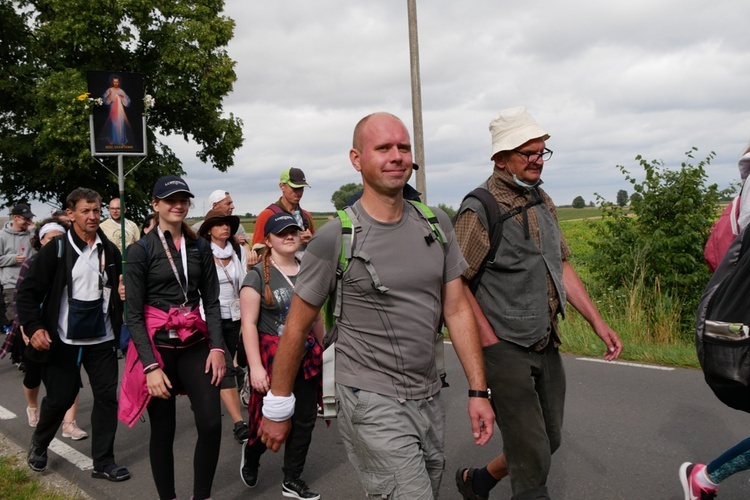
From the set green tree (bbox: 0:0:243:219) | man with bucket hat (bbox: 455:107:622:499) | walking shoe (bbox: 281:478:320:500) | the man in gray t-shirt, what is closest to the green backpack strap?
the man in gray t-shirt

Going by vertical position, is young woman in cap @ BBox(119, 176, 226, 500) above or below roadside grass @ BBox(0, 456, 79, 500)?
above

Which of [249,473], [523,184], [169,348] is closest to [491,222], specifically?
[523,184]

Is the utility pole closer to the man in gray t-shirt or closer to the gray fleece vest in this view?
the gray fleece vest

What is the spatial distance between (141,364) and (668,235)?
793cm

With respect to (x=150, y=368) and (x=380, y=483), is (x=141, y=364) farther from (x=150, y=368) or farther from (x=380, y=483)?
(x=380, y=483)

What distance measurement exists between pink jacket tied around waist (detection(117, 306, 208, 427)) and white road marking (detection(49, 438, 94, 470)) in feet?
4.71

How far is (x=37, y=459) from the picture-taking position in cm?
489

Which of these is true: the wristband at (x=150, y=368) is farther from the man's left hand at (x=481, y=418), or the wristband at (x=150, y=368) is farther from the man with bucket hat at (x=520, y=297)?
the man's left hand at (x=481, y=418)

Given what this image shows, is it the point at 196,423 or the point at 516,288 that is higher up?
the point at 516,288

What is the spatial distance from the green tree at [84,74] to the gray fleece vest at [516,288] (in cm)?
2085

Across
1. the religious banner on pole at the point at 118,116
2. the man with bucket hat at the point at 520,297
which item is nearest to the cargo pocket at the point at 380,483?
the man with bucket hat at the point at 520,297

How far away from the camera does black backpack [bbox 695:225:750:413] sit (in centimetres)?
235

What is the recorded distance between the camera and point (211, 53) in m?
24.5

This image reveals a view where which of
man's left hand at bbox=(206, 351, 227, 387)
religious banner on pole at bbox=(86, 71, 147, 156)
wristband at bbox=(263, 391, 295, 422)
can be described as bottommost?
man's left hand at bbox=(206, 351, 227, 387)
